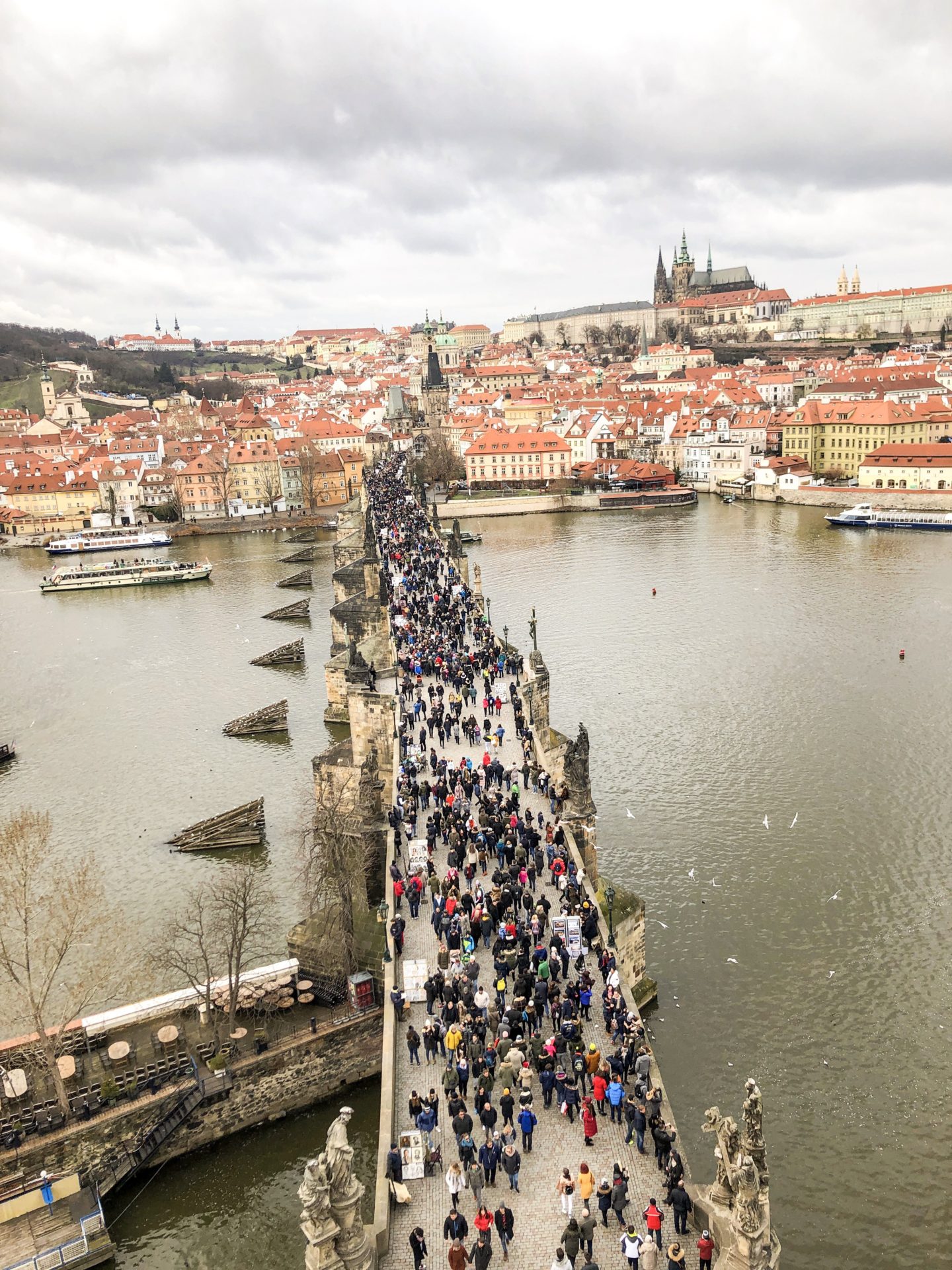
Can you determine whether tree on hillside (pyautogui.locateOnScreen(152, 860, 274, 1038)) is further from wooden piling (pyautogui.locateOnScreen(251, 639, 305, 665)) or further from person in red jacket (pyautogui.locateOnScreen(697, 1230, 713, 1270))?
wooden piling (pyautogui.locateOnScreen(251, 639, 305, 665))

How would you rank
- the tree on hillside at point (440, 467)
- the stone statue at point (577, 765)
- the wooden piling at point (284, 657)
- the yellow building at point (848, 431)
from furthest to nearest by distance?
the tree on hillside at point (440, 467) < the yellow building at point (848, 431) < the wooden piling at point (284, 657) < the stone statue at point (577, 765)

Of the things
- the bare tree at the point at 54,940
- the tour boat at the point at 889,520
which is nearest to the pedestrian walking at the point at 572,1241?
the bare tree at the point at 54,940

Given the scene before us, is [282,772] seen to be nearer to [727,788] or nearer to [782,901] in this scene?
[727,788]

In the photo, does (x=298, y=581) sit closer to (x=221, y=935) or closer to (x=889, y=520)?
(x=221, y=935)

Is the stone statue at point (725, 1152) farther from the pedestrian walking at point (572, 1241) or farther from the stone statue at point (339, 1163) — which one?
the stone statue at point (339, 1163)

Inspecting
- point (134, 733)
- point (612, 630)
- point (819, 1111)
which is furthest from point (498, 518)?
point (819, 1111)
